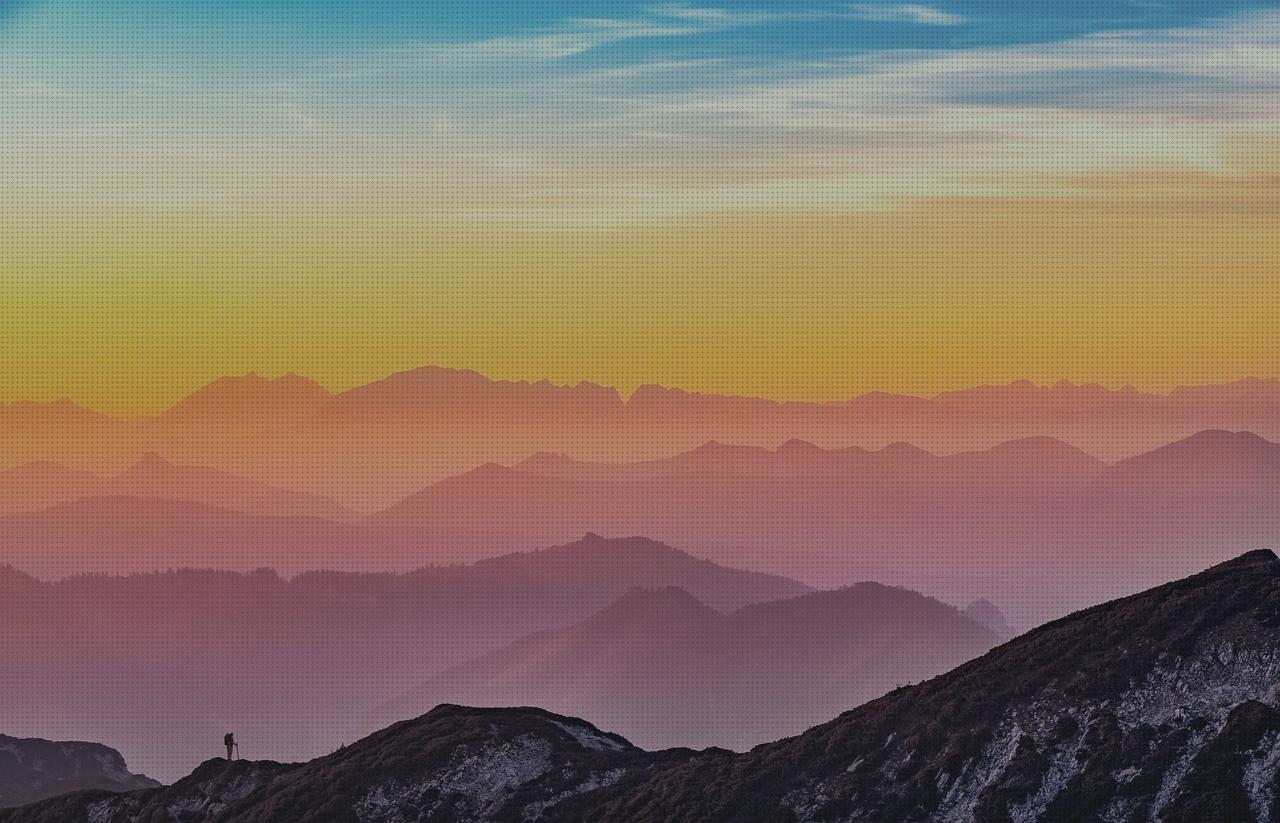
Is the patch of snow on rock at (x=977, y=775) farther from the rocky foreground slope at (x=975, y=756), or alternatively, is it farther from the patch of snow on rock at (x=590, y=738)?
the patch of snow on rock at (x=590, y=738)

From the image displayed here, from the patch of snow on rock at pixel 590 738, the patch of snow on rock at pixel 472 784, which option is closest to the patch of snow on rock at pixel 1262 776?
the patch of snow on rock at pixel 472 784

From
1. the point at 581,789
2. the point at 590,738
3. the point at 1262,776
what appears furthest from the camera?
the point at 590,738

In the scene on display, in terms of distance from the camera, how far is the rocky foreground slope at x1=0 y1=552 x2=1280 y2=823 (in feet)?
314

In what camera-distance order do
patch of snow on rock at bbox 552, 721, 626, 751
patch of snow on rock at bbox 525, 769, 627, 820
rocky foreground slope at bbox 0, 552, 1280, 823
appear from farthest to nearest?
patch of snow on rock at bbox 552, 721, 626, 751 < patch of snow on rock at bbox 525, 769, 627, 820 < rocky foreground slope at bbox 0, 552, 1280, 823

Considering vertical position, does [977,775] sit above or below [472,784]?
below

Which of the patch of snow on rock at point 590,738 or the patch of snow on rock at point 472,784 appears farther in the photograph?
the patch of snow on rock at point 590,738

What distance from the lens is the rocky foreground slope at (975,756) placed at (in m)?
95.8

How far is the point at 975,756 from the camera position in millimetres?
103438

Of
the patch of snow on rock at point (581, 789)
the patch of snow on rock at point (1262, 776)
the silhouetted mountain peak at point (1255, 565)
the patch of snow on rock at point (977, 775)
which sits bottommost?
the patch of snow on rock at point (1262, 776)

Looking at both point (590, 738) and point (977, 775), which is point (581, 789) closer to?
point (590, 738)

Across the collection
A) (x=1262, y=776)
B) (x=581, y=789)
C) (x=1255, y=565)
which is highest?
(x=1255, y=565)

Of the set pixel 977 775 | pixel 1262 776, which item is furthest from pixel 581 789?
pixel 1262 776

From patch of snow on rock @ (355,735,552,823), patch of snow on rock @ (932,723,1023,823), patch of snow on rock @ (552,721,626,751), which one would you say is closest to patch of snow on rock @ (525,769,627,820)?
patch of snow on rock @ (355,735,552,823)

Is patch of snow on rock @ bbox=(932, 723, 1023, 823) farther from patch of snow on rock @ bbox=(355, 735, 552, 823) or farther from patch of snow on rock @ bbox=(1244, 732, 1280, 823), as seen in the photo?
patch of snow on rock @ bbox=(355, 735, 552, 823)
